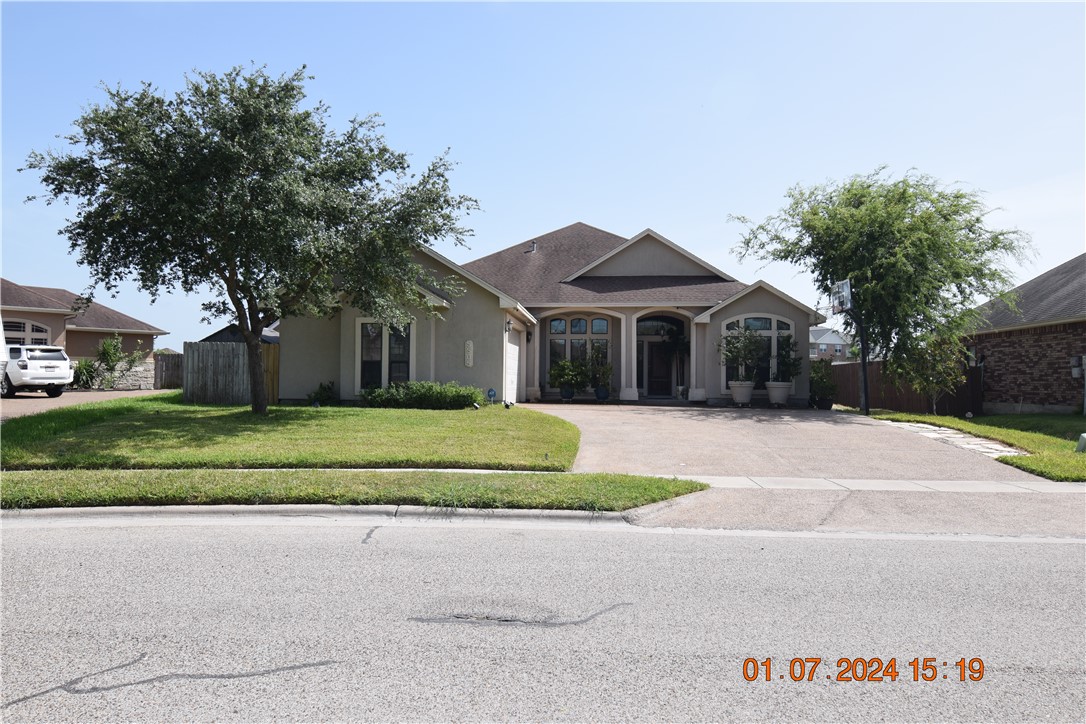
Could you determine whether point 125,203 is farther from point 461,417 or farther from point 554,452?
point 554,452

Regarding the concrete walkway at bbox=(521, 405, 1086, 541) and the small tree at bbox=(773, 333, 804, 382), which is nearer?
the concrete walkway at bbox=(521, 405, 1086, 541)

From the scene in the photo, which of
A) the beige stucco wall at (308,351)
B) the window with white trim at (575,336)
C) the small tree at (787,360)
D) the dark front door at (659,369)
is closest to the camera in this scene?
the beige stucco wall at (308,351)

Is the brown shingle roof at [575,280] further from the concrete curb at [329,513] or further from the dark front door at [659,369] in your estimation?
the concrete curb at [329,513]

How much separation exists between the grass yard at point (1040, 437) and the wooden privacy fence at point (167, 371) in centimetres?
2607

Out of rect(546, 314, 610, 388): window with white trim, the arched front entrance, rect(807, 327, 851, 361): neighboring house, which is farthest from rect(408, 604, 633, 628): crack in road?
rect(807, 327, 851, 361): neighboring house

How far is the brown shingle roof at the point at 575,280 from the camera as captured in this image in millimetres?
24250

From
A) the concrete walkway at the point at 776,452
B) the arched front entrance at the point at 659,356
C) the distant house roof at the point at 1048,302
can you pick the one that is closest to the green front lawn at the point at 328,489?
the concrete walkway at the point at 776,452

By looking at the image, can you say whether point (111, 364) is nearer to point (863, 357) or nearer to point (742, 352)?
point (742, 352)

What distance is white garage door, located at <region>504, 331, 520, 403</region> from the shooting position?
814 inches

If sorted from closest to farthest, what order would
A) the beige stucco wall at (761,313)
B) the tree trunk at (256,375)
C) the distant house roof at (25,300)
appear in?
the tree trunk at (256,375), the beige stucco wall at (761,313), the distant house roof at (25,300)

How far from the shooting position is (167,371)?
1153 inches

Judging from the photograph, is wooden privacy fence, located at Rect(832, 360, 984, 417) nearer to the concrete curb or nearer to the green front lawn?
the green front lawn

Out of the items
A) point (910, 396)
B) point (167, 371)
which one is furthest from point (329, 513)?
point (167, 371)

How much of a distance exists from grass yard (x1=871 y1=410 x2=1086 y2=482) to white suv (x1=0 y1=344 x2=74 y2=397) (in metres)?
24.6
